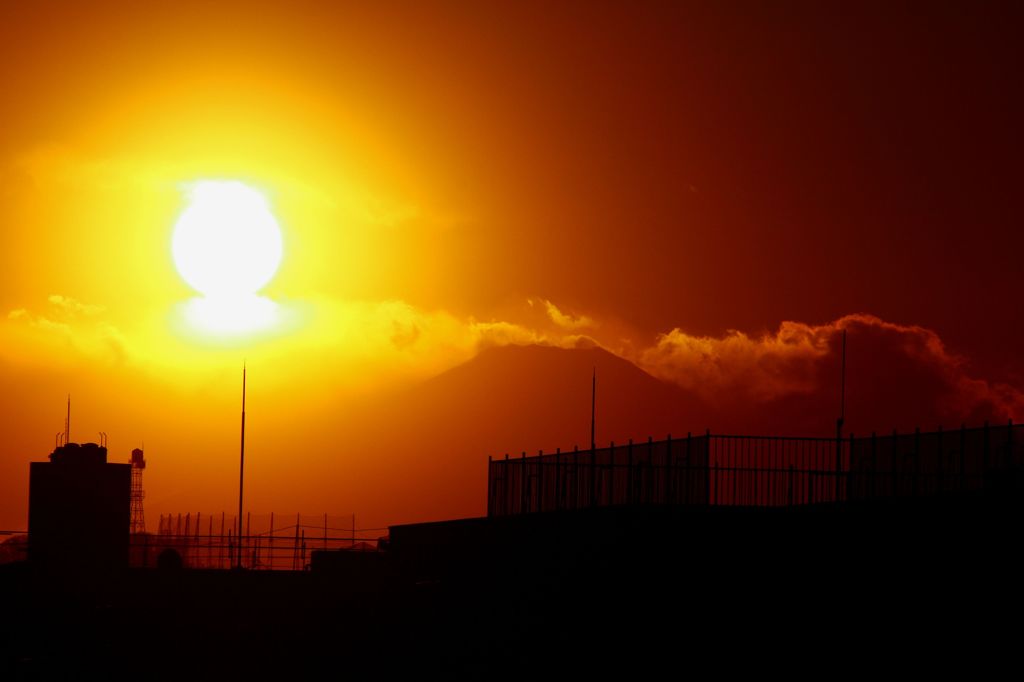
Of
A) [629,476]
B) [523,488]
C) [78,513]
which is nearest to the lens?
[629,476]

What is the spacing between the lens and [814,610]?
3000 cm

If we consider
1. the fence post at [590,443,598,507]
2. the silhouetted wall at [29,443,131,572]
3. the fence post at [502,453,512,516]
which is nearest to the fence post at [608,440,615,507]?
the fence post at [590,443,598,507]

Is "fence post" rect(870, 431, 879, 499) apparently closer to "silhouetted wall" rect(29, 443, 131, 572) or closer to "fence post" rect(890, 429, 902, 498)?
"fence post" rect(890, 429, 902, 498)

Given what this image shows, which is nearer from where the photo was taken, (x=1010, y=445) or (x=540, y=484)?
(x=1010, y=445)

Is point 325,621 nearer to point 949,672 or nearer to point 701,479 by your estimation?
point 701,479

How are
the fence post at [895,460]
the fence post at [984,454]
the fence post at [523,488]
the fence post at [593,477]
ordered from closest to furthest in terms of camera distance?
the fence post at [984,454]
the fence post at [895,460]
the fence post at [593,477]
the fence post at [523,488]

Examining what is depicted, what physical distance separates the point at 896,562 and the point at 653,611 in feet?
20.1

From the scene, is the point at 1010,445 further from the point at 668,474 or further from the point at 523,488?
the point at 523,488

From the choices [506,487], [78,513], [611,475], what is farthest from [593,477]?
[78,513]

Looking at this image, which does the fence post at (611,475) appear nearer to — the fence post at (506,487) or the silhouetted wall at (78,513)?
the fence post at (506,487)

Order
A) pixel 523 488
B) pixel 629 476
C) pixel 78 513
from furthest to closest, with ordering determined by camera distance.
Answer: pixel 78 513, pixel 523 488, pixel 629 476

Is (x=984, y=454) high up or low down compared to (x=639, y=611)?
up

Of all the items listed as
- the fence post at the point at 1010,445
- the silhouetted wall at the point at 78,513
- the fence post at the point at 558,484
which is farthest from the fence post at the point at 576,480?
the silhouetted wall at the point at 78,513

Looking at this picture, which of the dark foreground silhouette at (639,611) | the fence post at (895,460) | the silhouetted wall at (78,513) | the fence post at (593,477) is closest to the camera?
the dark foreground silhouette at (639,611)
